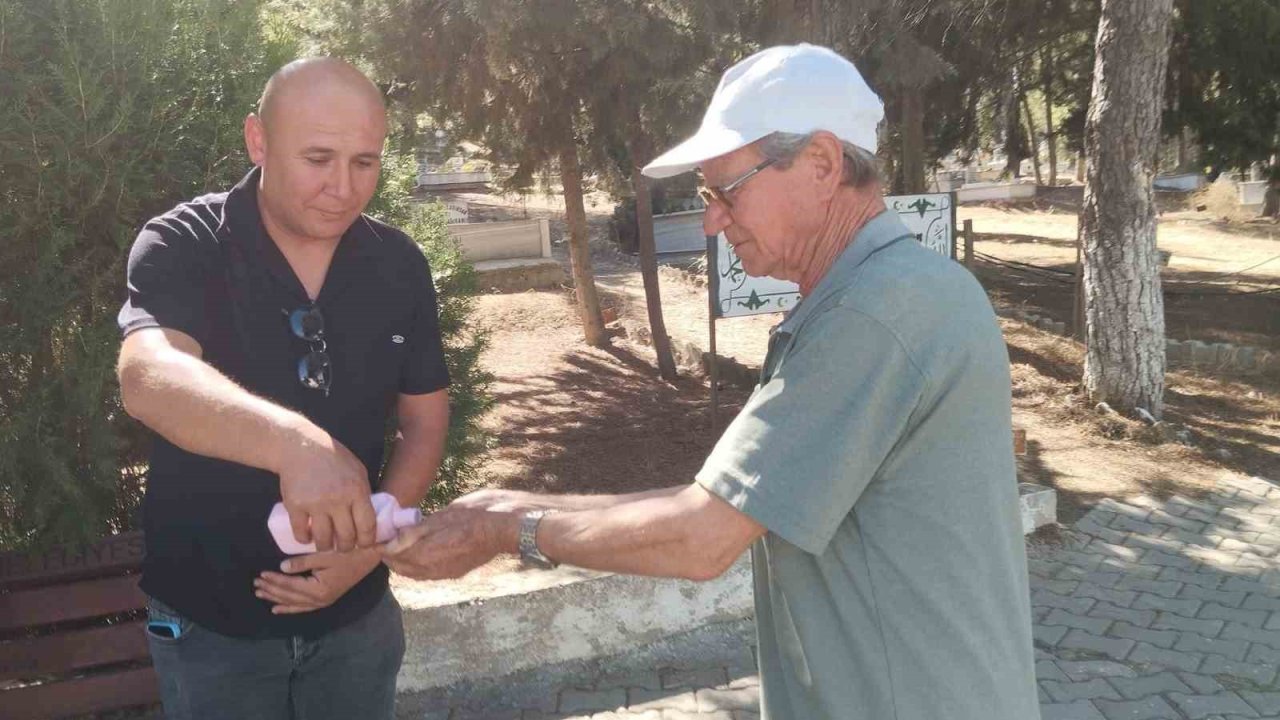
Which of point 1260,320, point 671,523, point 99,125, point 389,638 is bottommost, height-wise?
point 1260,320

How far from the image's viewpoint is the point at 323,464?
71.4 inches

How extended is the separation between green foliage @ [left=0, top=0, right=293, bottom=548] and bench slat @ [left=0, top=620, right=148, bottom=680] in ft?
1.18

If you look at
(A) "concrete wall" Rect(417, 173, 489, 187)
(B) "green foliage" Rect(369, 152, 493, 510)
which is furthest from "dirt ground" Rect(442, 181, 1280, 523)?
(A) "concrete wall" Rect(417, 173, 489, 187)

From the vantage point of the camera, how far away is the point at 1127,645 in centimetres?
490

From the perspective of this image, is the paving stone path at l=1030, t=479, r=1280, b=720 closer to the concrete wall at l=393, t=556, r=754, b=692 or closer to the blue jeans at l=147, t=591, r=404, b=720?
the concrete wall at l=393, t=556, r=754, b=692

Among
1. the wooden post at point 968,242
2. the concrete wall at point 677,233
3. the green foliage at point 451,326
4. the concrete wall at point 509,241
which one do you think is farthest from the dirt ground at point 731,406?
the concrete wall at point 677,233

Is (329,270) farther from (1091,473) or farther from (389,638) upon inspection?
(1091,473)

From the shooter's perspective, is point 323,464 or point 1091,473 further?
point 1091,473

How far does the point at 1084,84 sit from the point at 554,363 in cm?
1013

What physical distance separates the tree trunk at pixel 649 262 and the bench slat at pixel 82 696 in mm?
6239

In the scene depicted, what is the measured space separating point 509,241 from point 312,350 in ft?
51.9

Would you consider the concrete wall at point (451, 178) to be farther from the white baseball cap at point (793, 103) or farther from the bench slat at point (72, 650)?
the white baseball cap at point (793, 103)

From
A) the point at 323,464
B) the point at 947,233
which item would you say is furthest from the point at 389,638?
the point at 947,233

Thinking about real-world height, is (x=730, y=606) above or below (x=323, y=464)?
below
